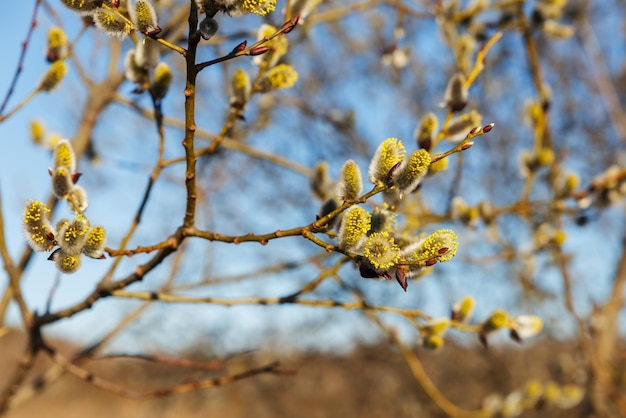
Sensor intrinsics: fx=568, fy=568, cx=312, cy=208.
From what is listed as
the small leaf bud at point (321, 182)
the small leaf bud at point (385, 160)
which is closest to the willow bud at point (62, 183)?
the small leaf bud at point (385, 160)

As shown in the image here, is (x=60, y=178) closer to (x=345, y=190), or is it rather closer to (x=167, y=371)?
(x=345, y=190)

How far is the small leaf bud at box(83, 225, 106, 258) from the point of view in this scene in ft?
2.37

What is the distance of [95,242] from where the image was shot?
2.38 ft

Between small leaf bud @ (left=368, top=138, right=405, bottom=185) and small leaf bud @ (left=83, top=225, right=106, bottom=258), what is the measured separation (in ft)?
1.17

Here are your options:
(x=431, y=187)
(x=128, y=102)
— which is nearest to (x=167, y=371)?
(x=431, y=187)

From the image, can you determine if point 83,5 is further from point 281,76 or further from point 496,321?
point 496,321

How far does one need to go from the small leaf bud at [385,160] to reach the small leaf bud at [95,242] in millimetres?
358

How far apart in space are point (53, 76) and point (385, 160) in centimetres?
73

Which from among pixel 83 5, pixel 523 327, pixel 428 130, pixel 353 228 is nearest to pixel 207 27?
pixel 83 5

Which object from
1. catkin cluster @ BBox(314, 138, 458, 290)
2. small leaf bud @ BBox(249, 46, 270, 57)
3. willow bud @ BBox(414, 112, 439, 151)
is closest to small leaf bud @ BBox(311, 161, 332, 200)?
willow bud @ BBox(414, 112, 439, 151)

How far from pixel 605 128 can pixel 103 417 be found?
11.2m

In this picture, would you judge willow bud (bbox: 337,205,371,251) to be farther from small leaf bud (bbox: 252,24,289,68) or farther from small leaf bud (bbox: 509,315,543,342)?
small leaf bud (bbox: 509,315,543,342)

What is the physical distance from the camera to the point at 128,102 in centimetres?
154

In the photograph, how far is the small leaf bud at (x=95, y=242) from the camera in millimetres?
723
